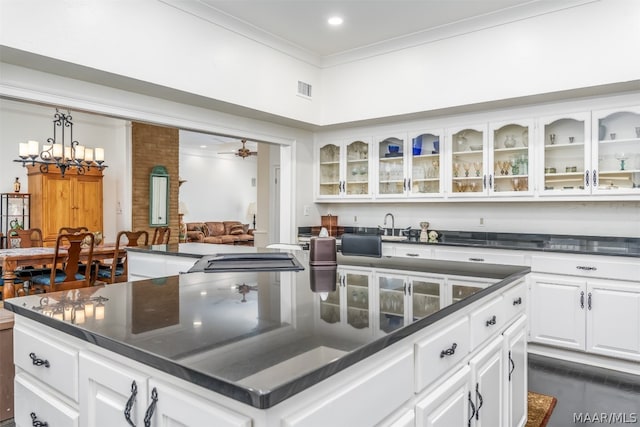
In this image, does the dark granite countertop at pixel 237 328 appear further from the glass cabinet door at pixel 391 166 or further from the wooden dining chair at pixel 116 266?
the wooden dining chair at pixel 116 266

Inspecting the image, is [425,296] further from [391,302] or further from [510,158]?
[510,158]

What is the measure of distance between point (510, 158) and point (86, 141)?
291 inches

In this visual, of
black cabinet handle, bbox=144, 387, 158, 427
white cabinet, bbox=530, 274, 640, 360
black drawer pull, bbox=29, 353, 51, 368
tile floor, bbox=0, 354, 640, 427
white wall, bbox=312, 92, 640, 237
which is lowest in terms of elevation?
tile floor, bbox=0, 354, 640, 427

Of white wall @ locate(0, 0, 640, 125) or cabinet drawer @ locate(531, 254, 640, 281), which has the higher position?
white wall @ locate(0, 0, 640, 125)

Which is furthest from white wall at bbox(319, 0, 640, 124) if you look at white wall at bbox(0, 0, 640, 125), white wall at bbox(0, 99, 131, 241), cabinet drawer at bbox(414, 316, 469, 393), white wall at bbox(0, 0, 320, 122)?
white wall at bbox(0, 99, 131, 241)

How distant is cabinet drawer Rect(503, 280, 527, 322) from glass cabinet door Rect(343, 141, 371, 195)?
10.2 feet

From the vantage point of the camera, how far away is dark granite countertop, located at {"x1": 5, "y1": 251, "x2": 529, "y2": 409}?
2.63 feet

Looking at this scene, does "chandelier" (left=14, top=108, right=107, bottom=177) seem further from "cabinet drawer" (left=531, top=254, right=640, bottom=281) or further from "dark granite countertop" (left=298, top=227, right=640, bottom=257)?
"cabinet drawer" (left=531, top=254, right=640, bottom=281)

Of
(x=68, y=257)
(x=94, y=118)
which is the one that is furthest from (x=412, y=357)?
(x=94, y=118)

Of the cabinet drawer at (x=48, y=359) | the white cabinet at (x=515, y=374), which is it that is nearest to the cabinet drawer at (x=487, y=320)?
→ the white cabinet at (x=515, y=374)

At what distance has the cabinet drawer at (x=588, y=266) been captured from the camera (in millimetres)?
3215

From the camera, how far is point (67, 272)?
14.9ft

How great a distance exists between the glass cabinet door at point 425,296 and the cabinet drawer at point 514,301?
395 millimetres

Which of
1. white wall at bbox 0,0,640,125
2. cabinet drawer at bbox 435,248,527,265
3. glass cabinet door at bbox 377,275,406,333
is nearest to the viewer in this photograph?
glass cabinet door at bbox 377,275,406,333
